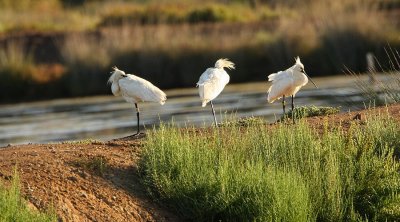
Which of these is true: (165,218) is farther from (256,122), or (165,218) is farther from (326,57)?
(326,57)

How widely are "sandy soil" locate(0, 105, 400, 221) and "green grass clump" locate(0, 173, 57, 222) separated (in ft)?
1.91

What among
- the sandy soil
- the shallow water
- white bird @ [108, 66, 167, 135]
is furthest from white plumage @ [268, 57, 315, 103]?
the shallow water

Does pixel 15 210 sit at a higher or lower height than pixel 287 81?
lower

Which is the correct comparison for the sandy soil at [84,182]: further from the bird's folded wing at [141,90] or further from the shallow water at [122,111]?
the shallow water at [122,111]

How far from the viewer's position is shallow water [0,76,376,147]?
21117 mm

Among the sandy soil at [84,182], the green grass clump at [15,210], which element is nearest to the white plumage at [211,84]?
the sandy soil at [84,182]

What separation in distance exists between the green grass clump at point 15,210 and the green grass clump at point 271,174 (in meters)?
1.83

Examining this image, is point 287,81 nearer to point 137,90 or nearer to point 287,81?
point 287,81

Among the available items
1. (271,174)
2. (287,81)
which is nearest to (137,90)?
(287,81)

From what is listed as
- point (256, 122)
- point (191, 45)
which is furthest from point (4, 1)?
point (256, 122)

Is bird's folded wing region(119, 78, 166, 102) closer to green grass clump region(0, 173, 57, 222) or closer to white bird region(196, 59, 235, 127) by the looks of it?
white bird region(196, 59, 235, 127)

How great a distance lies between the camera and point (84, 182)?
392 inches

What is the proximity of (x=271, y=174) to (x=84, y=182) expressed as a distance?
5.83 feet

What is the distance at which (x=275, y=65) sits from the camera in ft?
97.9
